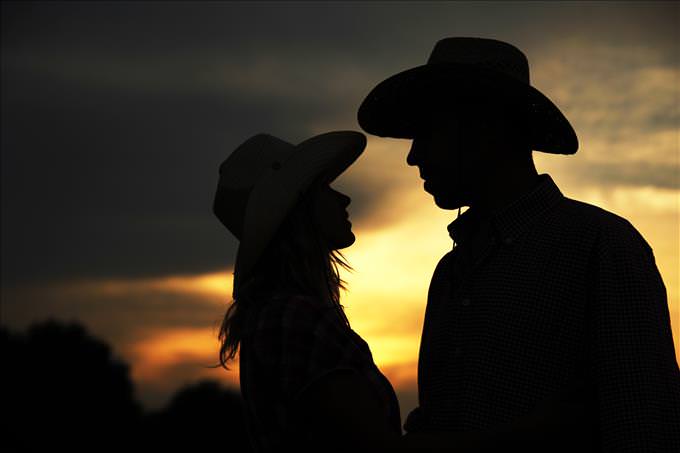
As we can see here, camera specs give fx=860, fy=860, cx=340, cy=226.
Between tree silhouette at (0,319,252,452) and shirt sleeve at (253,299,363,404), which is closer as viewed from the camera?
shirt sleeve at (253,299,363,404)

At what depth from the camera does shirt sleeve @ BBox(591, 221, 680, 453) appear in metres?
3.73

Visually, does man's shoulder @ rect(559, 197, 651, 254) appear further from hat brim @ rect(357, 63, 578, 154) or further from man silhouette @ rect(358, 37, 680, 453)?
hat brim @ rect(357, 63, 578, 154)

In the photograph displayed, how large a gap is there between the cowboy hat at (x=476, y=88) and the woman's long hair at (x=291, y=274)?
794 millimetres

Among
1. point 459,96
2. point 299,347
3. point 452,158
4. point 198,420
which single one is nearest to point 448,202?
point 452,158

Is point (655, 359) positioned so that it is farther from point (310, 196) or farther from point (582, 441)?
point (310, 196)

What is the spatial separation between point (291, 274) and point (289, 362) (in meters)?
0.55

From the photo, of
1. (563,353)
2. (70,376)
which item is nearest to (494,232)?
(563,353)

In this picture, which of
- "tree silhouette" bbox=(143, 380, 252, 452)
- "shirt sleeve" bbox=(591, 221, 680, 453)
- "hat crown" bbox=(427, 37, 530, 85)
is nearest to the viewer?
"shirt sleeve" bbox=(591, 221, 680, 453)

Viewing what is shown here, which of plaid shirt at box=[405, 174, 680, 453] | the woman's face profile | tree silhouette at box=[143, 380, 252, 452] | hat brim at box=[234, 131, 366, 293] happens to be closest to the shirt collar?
plaid shirt at box=[405, 174, 680, 453]

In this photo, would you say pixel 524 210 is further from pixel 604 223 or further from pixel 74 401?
pixel 74 401

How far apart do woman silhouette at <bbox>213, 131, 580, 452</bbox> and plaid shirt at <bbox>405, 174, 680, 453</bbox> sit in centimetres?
24

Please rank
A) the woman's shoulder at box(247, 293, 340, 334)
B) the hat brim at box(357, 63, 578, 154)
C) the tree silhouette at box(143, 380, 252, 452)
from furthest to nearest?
the tree silhouette at box(143, 380, 252, 452) → the hat brim at box(357, 63, 578, 154) → the woman's shoulder at box(247, 293, 340, 334)

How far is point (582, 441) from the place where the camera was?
3838 millimetres

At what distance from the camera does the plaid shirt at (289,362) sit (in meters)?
3.96
